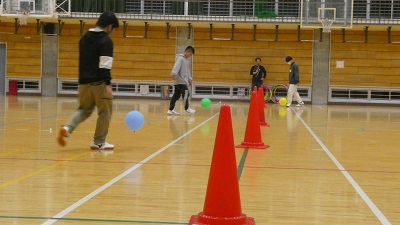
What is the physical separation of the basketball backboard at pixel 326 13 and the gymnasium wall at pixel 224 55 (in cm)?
239

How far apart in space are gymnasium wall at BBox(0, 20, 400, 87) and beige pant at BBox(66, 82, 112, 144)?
19216 mm

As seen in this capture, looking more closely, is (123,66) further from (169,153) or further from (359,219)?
(359,219)

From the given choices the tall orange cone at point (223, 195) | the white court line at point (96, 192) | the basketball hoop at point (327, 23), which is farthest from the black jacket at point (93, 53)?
the basketball hoop at point (327, 23)

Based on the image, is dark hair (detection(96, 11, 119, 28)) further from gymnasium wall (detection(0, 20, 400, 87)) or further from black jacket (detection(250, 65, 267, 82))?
gymnasium wall (detection(0, 20, 400, 87))

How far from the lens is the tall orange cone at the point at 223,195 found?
3930 mm

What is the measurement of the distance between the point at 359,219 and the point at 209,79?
75.2 feet

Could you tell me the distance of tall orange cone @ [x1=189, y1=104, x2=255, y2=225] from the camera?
3930mm

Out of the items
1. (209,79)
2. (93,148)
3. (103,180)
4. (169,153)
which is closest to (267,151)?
(169,153)

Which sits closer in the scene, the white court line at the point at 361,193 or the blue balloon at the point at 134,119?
the white court line at the point at 361,193

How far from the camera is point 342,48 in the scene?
1043 inches

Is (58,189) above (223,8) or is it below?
below

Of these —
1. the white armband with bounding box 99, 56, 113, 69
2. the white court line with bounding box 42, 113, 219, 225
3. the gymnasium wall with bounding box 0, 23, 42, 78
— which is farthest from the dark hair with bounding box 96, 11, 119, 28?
the gymnasium wall with bounding box 0, 23, 42, 78

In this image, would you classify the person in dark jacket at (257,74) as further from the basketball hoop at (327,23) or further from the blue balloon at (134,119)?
the blue balloon at (134,119)

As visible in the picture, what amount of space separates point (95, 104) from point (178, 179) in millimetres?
2424
